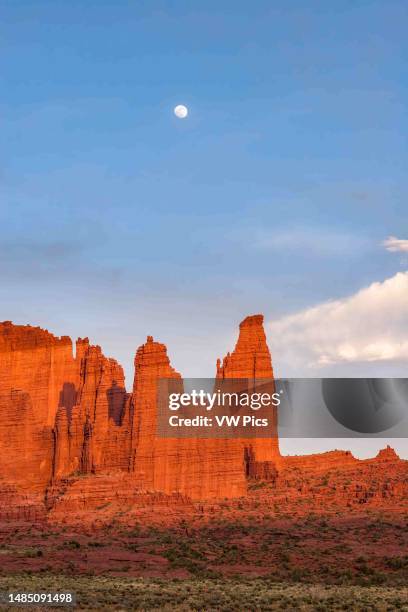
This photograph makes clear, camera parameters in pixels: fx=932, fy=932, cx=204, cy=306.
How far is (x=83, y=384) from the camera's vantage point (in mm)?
112875

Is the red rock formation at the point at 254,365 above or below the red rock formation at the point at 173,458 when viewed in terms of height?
above

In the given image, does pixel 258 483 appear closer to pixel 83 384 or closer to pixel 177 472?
pixel 177 472

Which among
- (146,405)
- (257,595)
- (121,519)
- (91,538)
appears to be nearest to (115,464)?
(146,405)

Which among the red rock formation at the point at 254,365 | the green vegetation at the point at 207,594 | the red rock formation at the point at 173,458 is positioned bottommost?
the green vegetation at the point at 207,594

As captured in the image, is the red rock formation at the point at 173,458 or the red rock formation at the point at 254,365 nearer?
the red rock formation at the point at 173,458

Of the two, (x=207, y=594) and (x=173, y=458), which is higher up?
(x=173, y=458)

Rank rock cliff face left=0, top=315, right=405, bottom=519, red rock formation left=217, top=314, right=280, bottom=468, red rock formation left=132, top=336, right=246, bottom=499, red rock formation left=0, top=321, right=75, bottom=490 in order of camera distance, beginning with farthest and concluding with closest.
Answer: red rock formation left=217, top=314, right=280, bottom=468 < red rock formation left=0, top=321, right=75, bottom=490 < red rock formation left=132, top=336, right=246, bottom=499 < rock cliff face left=0, top=315, right=405, bottom=519

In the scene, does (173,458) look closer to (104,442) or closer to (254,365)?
(104,442)

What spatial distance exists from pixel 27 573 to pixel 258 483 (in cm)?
5144

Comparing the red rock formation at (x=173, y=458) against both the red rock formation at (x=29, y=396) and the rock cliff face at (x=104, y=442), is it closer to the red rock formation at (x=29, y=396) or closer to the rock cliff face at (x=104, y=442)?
the rock cliff face at (x=104, y=442)

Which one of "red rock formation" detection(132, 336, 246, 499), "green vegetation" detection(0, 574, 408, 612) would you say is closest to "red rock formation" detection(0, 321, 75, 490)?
"red rock formation" detection(132, 336, 246, 499)

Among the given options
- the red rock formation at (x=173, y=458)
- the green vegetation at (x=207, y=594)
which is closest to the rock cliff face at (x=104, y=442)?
the red rock formation at (x=173, y=458)

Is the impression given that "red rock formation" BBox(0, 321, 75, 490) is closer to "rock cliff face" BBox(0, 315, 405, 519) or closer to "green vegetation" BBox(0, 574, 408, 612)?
"rock cliff face" BBox(0, 315, 405, 519)

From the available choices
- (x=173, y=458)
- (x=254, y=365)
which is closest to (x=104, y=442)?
(x=173, y=458)
